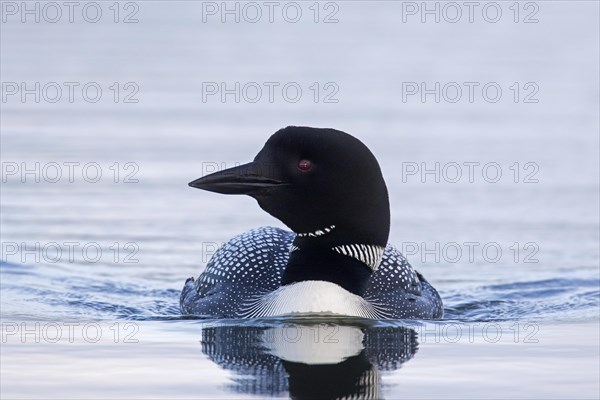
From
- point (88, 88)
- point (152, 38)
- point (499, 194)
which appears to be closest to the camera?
point (499, 194)

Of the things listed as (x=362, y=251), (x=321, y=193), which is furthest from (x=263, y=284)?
(x=321, y=193)

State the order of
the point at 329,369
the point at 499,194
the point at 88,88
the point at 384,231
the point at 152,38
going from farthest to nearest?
the point at 152,38 < the point at 88,88 < the point at 499,194 < the point at 384,231 < the point at 329,369

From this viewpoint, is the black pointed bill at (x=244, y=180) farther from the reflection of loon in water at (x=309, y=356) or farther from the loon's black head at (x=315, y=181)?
the reflection of loon in water at (x=309, y=356)

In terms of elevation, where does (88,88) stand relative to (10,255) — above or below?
above

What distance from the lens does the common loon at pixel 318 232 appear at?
30.3ft

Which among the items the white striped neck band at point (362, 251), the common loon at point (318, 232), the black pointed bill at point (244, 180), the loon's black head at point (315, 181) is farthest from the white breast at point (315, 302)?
the black pointed bill at point (244, 180)

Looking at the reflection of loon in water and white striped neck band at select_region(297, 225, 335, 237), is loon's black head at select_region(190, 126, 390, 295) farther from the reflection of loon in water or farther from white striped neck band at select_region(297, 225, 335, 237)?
the reflection of loon in water

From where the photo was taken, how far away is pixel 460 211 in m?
13.4

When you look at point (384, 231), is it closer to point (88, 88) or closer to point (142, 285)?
point (142, 285)

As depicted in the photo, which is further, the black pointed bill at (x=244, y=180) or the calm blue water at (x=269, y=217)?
the black pointed bill at (x=244, y=180)

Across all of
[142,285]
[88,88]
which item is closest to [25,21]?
[88,88]

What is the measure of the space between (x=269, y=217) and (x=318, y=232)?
3.74 m

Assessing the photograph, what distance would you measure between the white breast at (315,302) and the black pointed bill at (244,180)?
65 centimetres

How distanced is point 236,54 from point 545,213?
28.3 feet
